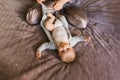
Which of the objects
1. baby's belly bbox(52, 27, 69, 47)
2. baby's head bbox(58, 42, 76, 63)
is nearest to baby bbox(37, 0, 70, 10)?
baby's belly bbox(52, 27, 69, 47)

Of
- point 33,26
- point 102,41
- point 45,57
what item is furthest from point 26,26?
point 102,41

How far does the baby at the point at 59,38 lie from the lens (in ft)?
3.10

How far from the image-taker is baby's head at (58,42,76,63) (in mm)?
933

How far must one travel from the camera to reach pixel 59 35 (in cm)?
102

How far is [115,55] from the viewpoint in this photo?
3.22ft

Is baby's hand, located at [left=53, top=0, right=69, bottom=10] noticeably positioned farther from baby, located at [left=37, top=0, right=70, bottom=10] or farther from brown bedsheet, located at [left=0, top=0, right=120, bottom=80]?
brown bedsheet, located at [left=0, top=0, right=120, bottom=80]

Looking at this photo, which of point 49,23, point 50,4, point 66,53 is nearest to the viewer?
point 66,53

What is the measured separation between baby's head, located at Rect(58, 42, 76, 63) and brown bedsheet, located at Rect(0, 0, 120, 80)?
0.08ft

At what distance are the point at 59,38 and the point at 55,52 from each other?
0.23 feet

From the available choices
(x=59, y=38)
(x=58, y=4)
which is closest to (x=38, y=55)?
(x=59, y=38)

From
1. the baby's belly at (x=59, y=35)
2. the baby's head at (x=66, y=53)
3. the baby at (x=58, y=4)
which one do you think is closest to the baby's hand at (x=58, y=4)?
the baby at (x=58, y=4)

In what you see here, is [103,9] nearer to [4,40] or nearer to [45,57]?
[45,57]

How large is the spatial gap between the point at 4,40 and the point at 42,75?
32cm

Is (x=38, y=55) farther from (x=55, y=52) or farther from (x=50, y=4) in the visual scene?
(x=50, y=4)
